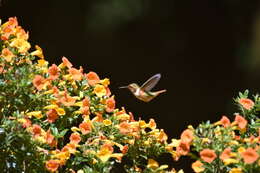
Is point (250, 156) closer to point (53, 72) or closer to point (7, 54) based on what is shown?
point (53, 72)

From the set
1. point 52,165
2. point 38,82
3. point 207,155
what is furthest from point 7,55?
point 207,155

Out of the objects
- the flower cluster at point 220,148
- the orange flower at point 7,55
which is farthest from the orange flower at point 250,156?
the orange flower at point 7,55

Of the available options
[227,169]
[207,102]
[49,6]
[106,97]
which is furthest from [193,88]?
[227,169]

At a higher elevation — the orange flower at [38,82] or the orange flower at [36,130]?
the orange flower at [38,82]

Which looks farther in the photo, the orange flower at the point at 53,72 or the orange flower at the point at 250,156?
the orange flower at the point at 53,72

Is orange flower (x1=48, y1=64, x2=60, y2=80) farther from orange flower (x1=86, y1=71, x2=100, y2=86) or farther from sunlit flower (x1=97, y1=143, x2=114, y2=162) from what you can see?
sunlit flower (x1=97, y1=143, x2=114, y2=162)

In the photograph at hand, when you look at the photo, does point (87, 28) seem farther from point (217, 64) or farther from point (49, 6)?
point (217, 64)

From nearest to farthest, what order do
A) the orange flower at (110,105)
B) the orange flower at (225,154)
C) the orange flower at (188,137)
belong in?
the orange flower at (225,154) → the orange flower at (188,137) → the orange flower at (110,105)

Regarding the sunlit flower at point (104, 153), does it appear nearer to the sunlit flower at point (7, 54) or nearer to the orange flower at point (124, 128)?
the orange flower at point (124, 128)
